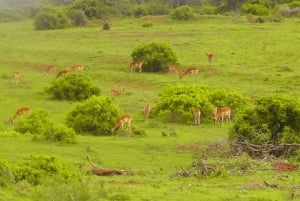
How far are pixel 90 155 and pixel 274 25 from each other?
2897 cm

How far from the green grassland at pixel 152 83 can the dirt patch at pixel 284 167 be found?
0.28 metres

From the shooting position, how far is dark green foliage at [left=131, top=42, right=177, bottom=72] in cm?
3102

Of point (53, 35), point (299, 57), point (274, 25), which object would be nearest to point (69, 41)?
point (53, 35)

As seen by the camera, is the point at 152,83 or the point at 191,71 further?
the point at 152,83

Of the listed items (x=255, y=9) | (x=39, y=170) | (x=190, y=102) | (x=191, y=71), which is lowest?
(x=190, y=102)

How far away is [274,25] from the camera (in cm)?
4231

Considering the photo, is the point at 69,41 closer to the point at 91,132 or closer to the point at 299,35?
the point at 299,35

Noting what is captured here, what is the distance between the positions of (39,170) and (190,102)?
997 cm

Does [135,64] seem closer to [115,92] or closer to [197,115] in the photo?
[115,92]

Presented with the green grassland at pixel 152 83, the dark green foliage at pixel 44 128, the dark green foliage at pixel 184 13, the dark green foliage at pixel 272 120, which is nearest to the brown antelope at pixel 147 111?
the green grassland at pixel 152 83

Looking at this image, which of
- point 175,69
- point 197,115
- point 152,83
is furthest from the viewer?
point 175,69

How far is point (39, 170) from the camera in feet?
40.4

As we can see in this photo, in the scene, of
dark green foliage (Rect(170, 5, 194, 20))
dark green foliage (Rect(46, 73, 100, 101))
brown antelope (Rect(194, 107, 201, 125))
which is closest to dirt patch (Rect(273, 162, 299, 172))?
brown antelope (Rect(194, 107, 201, 125))

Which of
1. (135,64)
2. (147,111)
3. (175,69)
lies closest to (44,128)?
(147,111)
